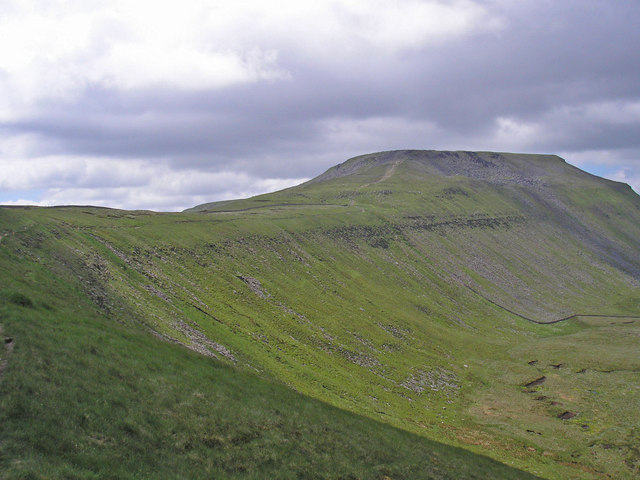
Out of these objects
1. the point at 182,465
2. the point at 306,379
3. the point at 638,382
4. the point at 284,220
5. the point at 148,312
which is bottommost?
the point at 638,382

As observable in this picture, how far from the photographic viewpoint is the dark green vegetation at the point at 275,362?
24.4 m

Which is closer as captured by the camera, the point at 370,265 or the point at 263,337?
the point at 263,337

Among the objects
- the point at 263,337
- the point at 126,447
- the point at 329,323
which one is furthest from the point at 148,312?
the point at 329,323

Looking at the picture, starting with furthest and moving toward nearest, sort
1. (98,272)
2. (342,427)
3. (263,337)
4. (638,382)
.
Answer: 1. (638,382)
2. (263,337)
3. (98,272)
4. (342,427)

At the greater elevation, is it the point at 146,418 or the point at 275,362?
the point at 146,418

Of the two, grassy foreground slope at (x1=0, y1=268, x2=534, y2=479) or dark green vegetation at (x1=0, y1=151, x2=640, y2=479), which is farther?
dark green vegetation at (x1=0, y1=151, x2=640, y2=479)

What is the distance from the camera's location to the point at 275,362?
199 feet

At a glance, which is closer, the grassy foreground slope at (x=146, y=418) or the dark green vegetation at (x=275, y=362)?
the grassy foreground slope at (x=146, y=418)

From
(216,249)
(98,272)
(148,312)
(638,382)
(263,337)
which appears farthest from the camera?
(216,249)

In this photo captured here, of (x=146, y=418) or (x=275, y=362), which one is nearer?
(x=146, y=418)

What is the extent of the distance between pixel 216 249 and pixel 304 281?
74.7 feet

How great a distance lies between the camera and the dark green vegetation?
24406 mm

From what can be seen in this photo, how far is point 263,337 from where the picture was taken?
68.2 m

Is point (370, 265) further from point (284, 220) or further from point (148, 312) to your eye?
point (148, 312)
